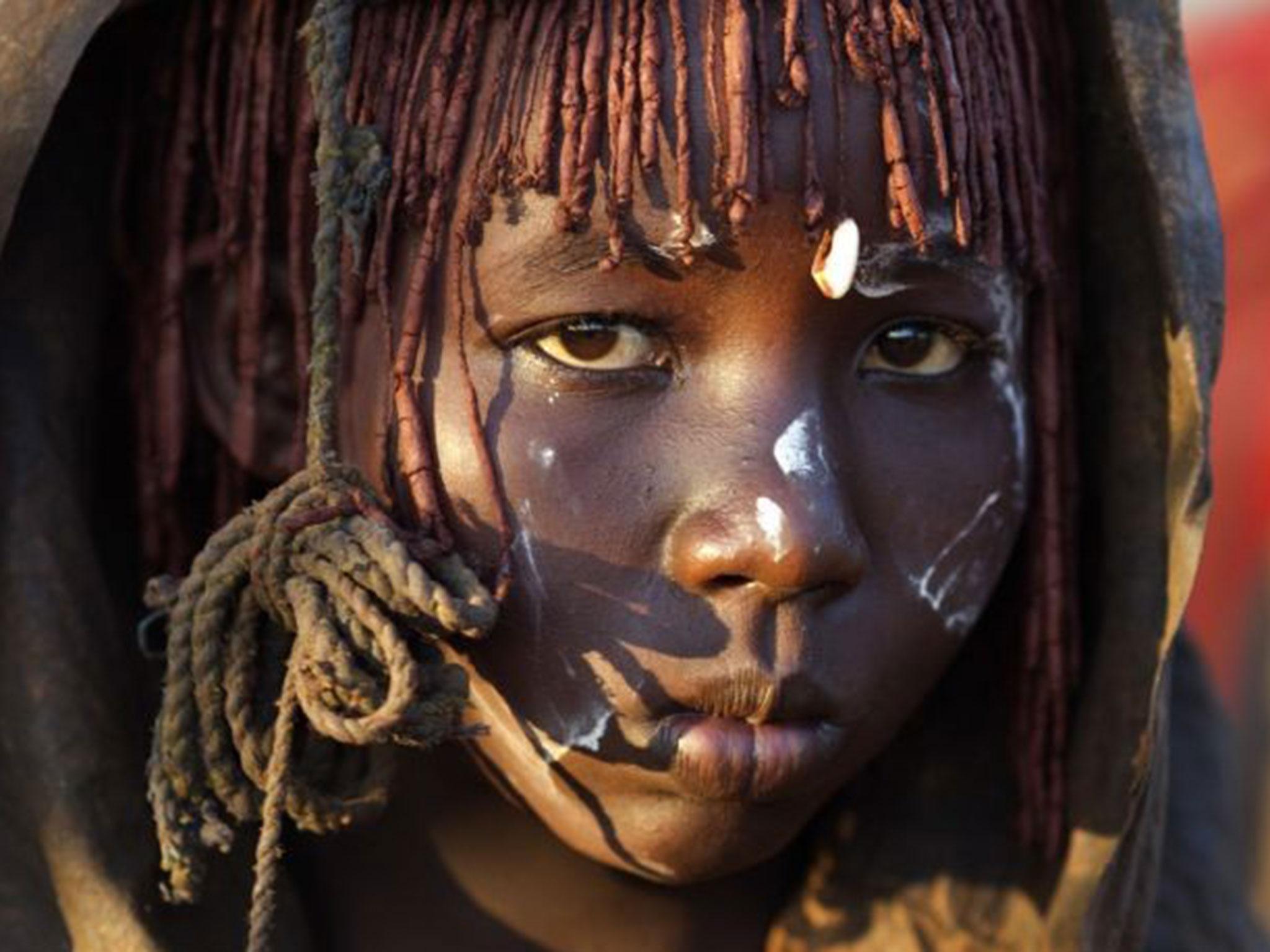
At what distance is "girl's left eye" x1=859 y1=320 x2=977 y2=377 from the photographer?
2.25m

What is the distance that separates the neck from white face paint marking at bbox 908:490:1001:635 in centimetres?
42

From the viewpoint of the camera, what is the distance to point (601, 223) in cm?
212

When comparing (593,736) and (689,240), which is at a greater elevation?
(689,240)

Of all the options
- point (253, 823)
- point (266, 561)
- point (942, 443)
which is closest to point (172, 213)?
point (266, 561)

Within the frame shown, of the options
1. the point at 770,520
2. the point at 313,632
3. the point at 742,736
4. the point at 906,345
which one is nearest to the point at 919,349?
the point at 906,345

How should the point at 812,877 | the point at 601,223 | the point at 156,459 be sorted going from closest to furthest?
the point at 601,223 → the point at 156,459 → the point at 812,877

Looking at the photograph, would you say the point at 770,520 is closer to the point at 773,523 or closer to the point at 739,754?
the point at 773,523

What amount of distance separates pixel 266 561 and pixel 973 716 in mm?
786

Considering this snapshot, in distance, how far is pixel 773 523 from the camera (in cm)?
210

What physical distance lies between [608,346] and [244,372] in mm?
383

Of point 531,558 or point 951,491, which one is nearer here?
point 531,558

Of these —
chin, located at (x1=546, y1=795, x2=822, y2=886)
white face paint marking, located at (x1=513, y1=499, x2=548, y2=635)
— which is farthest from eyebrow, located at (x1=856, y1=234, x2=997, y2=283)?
chin, located at (x1=546, y1=795, x2=822, y2=886)

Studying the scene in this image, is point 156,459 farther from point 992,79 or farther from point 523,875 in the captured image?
point 992,79

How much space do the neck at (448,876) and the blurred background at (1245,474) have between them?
2.48 metres
